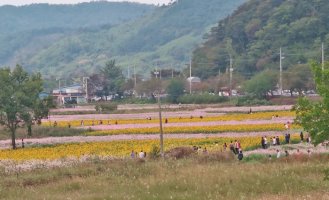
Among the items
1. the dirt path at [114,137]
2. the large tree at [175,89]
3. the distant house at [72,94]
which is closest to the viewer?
the dirt path at [114,137]

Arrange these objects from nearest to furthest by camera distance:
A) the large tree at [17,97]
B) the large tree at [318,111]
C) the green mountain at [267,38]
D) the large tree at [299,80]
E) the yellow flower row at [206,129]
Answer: the large tree at [318,111] → the yellow flower row at [206,129] → the large tree at [17,97] → the large tree at [299,80] → the green mountain at [267,38]

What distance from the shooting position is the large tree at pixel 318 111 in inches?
635

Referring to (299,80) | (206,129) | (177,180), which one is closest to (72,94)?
(299,80)

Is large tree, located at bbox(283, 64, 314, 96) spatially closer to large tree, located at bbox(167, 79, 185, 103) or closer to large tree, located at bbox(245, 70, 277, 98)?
large tree, located at bbox(245, 70, 277, 98)

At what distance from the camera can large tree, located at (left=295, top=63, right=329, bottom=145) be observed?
16141 millimetres

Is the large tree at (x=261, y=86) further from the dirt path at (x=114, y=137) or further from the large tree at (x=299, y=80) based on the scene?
the dirt path at (x=114, y=137)

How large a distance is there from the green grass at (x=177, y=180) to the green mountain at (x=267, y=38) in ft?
283

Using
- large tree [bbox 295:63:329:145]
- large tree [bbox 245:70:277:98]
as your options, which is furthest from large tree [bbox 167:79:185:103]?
large tree [bbox 295:63:329:145]

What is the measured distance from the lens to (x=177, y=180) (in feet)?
82.7

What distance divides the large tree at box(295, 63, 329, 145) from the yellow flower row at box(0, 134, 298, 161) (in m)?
22.9

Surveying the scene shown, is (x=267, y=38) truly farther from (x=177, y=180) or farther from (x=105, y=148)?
(x=177, y=180)

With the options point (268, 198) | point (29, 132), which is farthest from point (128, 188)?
point (29, 132)

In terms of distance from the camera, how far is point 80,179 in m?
27.8

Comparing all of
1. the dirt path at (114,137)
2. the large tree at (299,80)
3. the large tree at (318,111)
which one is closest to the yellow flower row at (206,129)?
the dirt path at (114,137)
